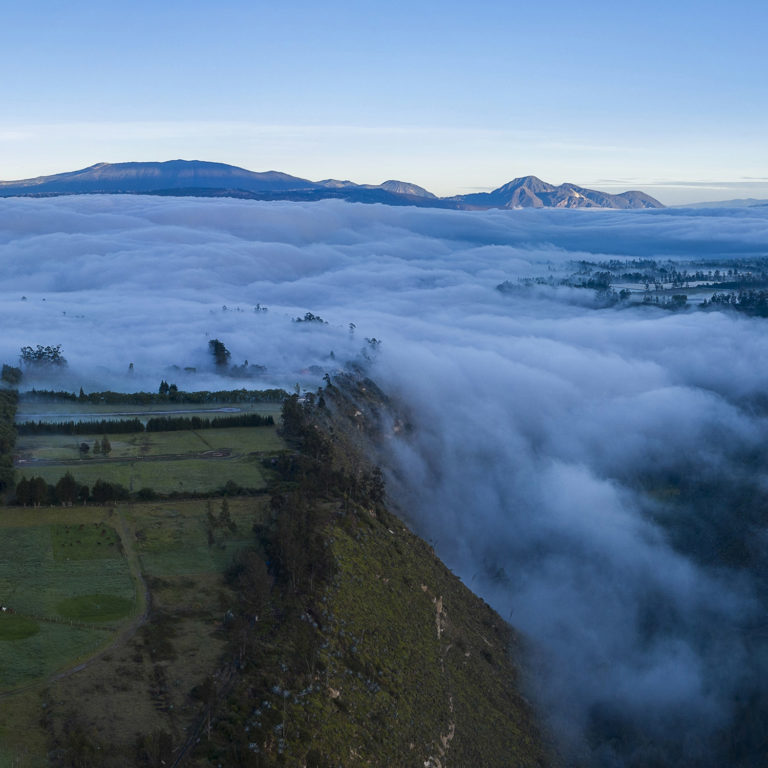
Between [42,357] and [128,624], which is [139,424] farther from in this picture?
[128,624]

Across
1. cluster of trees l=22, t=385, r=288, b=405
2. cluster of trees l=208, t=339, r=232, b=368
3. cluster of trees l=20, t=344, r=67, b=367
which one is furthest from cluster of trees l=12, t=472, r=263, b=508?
cluster of trees l=208, t=339, r=232, b=368

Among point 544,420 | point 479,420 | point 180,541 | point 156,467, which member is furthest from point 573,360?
point 180,541

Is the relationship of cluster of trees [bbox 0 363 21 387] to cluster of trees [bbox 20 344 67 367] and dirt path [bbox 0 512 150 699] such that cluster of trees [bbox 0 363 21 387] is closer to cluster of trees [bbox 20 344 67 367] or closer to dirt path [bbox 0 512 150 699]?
cluster of trees [bbox 20 344 67 367]

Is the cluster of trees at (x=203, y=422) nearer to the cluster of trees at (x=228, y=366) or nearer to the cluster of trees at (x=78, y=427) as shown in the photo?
the cluster of trees at (x=78, y=427)

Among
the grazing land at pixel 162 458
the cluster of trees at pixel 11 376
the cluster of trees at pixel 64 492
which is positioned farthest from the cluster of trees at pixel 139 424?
the cluster of trees at pixel 11 376

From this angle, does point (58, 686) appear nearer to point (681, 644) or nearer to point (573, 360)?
point (681, 644)

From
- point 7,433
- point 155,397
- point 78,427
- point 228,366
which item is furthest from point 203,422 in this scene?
point 228,366
